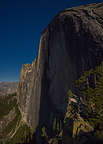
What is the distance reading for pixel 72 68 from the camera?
2102 cm

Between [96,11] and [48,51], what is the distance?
14.6 meters

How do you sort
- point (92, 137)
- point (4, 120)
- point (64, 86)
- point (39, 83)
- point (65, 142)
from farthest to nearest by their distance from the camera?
point (4, 120), point (39, 83), point (64, 86), point (65, 142), point (92, 137)

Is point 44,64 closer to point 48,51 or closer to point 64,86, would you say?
point 48,51

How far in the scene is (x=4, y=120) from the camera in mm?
72750

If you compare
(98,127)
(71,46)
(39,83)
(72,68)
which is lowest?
(98,127)

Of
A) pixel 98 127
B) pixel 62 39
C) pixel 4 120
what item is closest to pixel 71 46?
pixel 62 39

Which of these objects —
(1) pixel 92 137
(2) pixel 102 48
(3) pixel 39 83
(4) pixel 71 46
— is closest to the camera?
(1) pixel 92 137

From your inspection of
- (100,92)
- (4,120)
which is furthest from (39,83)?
(4,120)

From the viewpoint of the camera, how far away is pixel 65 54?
2273 centimetres

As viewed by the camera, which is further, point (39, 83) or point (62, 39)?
point (39, 83)

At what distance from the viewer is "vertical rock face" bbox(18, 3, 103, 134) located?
16.7 meters

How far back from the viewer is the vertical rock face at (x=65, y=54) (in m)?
16.7

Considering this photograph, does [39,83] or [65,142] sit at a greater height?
[39,83]

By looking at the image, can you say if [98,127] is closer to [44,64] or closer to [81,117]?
[81,117]
